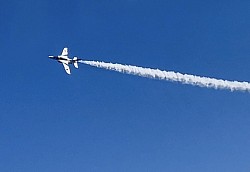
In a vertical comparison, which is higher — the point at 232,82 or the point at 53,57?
the point at 53,57

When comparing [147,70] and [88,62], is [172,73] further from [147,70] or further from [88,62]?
[88,62]

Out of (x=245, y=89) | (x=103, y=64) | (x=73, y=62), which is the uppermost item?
(x=73, y=62)

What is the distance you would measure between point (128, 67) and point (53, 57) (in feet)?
173

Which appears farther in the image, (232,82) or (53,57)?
(53,57)

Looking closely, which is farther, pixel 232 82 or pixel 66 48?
pixel 66 48

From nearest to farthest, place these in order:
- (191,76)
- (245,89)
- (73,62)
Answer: (245,89)
(191,76)
(73,62)

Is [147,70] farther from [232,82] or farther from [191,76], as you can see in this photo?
[232,82]

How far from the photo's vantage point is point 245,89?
118438mm

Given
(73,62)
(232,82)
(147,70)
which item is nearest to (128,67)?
(147,70)

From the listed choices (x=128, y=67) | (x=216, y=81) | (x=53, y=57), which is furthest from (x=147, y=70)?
(x=53, y=57)

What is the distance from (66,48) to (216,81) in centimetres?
7478

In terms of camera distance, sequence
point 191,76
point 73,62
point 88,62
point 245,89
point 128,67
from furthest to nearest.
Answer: point 73,62 → point 88,62 → point 128,67 → point 191,76 → point 245,89

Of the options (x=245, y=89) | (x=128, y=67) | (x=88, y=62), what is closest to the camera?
(x=245, y=89)

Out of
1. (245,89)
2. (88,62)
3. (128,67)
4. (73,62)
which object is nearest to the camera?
(245,89)
